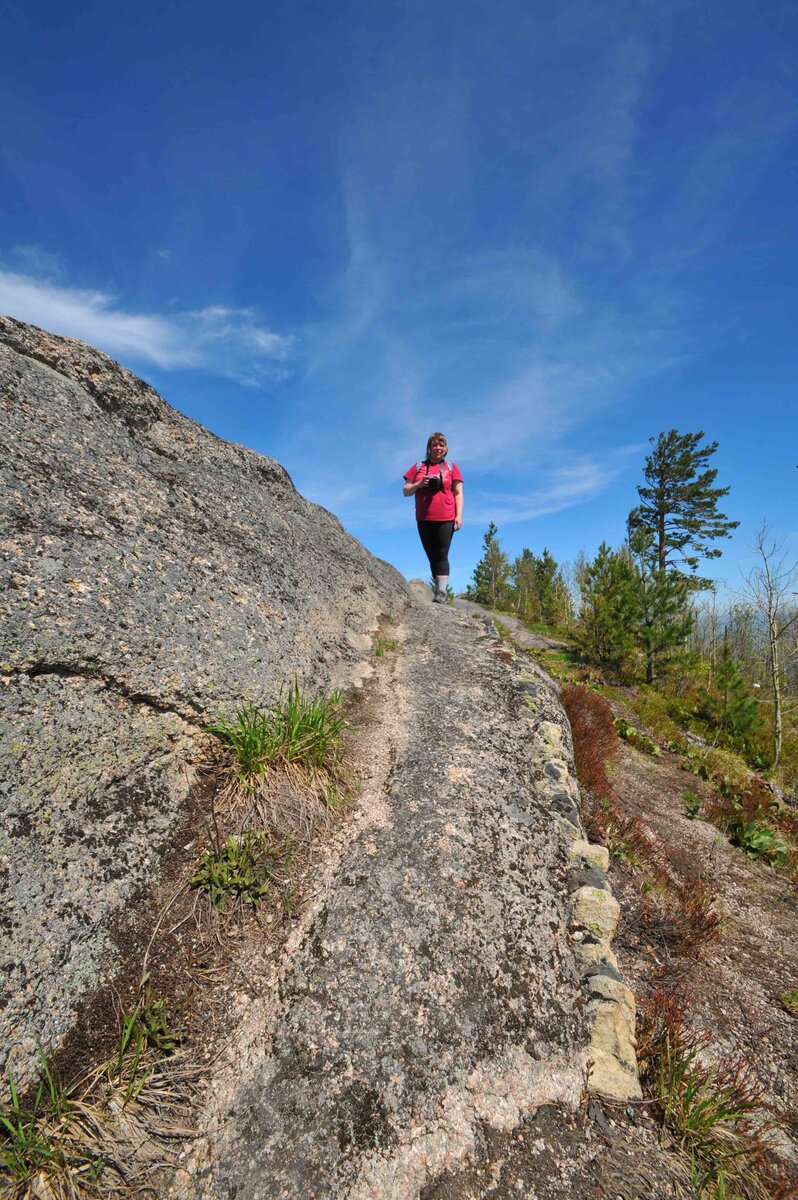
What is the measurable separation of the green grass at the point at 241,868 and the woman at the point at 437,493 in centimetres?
626

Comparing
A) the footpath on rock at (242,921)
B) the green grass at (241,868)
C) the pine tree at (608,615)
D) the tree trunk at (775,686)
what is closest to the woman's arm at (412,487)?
the footpath on rock at (242,921)

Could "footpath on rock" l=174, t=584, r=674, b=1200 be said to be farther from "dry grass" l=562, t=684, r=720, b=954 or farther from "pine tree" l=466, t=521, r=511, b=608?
"pine tree" l=466, t=521, r=511, b=608

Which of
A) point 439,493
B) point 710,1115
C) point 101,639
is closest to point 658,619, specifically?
point 439,493

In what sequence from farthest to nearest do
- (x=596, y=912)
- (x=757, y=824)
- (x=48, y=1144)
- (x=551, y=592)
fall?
1. (x=551, y=592)
2. (x=757, y=824)
3. (x=596, y=912)
4. (x=48, y=1144)

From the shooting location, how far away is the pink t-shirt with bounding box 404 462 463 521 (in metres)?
8.23

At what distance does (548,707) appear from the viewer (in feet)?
17.5

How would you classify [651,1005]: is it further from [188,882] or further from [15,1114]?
[15,1114]

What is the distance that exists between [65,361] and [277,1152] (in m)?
6.28

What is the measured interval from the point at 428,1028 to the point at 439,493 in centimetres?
724

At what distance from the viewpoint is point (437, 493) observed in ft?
27.2

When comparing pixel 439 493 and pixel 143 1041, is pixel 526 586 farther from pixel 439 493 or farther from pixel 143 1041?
pixel 143 1041

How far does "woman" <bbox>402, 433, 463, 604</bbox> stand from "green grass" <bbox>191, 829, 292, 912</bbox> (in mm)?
6261

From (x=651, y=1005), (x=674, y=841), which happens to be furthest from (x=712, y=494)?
(x=651, y=1005)

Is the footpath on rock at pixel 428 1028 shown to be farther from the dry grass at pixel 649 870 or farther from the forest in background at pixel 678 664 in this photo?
the forest in background at pixel 678 664
